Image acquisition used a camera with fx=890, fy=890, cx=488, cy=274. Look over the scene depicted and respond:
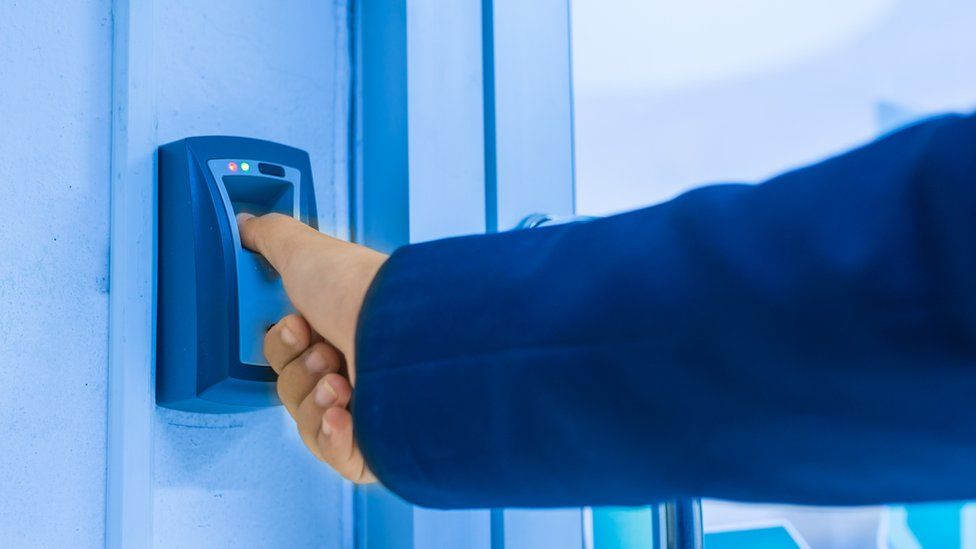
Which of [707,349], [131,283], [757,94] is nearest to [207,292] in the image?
[131,283]

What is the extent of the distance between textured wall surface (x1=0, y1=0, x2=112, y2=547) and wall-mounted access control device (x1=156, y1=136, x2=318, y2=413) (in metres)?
0.05

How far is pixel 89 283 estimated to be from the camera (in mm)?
649

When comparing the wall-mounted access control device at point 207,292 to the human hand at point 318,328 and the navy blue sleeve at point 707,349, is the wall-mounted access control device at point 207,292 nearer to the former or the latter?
the human hand at point 318,328

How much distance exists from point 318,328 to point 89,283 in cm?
19

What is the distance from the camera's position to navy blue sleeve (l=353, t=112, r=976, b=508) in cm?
35

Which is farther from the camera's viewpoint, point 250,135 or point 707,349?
point 250,135

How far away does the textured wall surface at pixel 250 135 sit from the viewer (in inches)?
27.2

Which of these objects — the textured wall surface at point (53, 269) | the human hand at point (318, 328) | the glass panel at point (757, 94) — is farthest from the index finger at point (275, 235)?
the glass panel at point (757, 94)

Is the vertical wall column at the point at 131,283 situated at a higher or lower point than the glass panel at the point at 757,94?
lower

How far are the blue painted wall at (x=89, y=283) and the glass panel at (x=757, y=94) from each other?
1.26 ft

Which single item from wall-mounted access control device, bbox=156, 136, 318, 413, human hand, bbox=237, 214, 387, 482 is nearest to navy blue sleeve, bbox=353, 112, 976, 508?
human hand, bbox=237, 214, 387, 482

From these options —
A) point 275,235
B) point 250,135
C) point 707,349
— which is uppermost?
point 250,135

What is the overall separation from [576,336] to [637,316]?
34mm

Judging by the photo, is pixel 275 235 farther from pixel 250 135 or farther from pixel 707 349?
pixel 707 349
